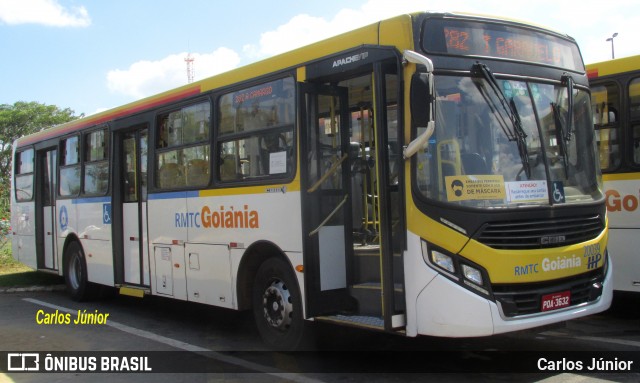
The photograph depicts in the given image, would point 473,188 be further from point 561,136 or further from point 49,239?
point 49,239

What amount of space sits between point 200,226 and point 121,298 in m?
4.70

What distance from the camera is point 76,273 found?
1151 centimetres

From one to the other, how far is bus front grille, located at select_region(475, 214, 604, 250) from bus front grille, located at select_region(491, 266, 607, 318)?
0.33m

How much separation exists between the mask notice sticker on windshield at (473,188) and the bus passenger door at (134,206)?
18.0 ft

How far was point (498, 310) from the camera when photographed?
16.5 feet

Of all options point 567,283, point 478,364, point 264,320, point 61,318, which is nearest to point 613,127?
point 567,283

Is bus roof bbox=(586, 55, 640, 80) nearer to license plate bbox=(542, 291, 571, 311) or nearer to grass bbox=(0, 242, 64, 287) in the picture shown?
license plate bbox=(542, 291, 571, 311)

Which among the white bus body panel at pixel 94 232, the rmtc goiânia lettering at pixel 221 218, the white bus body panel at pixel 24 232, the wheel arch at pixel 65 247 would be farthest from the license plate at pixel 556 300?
the white bus body panel at pixel 24 232

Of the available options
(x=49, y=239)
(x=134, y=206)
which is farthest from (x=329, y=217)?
(x=49, y=239)

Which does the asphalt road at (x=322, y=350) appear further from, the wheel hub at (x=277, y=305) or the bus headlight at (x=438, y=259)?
the bus headlight at (x=438, y=259)

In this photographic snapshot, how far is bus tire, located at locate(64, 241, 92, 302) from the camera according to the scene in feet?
36.4

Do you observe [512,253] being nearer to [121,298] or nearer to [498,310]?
[498,310]

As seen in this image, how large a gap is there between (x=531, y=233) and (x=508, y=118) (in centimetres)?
101

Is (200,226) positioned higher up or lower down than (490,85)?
lower down
